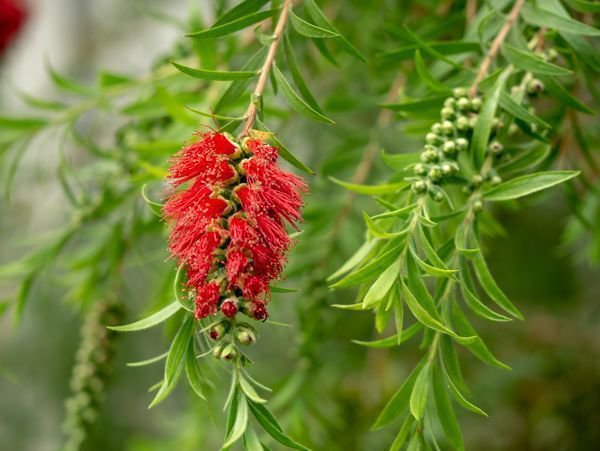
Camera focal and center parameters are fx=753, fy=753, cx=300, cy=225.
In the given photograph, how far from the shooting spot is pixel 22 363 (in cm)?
178

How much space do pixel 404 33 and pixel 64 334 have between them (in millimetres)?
1363

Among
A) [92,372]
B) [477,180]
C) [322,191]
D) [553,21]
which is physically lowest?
[92,372]

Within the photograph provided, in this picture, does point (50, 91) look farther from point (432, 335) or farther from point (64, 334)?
point (432, 335)

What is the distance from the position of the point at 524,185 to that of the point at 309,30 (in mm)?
174

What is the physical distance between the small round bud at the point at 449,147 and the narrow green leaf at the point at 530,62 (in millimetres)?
90

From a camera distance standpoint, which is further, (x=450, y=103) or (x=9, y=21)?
(x=9, y=21)

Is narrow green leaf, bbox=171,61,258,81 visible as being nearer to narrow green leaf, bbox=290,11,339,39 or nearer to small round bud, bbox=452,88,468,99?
narrow green leaf, bbox=290,11,339,39

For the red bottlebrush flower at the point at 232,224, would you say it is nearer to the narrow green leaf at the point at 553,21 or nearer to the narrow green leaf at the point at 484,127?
the narrow green leaf at the point at 484,127

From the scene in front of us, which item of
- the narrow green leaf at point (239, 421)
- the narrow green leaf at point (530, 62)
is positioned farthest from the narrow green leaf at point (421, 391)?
the narrow green leaf at point (530, 62)

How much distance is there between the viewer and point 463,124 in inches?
20.4

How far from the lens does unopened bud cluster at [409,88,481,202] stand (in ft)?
1.60

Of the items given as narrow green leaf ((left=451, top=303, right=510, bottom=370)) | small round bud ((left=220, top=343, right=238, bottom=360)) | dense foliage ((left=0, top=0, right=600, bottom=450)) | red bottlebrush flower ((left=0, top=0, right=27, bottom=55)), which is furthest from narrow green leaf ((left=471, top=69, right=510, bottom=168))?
red bottlebrush flower ((left=0, top=0, right=27, bottom=55))

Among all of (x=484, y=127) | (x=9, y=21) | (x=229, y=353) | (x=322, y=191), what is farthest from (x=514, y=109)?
(x=9, y=21)

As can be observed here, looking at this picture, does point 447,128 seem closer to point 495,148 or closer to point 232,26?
point 495,148
